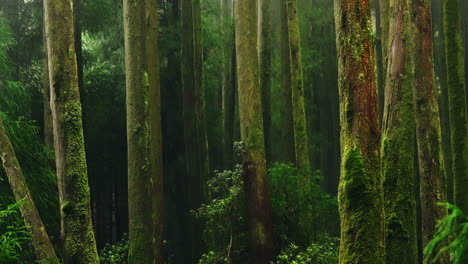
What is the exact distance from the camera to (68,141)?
30.5 feet

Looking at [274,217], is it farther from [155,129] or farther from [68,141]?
[68,141]

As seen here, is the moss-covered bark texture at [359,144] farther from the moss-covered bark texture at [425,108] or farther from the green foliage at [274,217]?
the green foliage at [274,217]

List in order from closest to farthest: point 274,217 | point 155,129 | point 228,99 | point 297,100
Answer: point 274,217
point 155,129
point 297,100
point 228,99

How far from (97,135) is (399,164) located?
46.9ft

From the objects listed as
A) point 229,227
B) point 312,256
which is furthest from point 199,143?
point 312,256

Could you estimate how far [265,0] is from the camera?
67.6 ft

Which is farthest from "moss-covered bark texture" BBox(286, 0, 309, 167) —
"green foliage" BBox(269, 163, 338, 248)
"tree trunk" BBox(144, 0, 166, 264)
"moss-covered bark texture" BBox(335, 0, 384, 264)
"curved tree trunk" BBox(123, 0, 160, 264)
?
"moss-covered bark texture" BBox(335, 0, 384, 264)

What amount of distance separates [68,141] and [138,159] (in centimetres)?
212

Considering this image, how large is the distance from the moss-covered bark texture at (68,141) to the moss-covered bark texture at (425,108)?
5.67 meters

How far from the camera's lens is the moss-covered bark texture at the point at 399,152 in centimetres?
941

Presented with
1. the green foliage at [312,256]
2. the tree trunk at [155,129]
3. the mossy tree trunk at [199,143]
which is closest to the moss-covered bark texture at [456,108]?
the green foliage at [312,256]

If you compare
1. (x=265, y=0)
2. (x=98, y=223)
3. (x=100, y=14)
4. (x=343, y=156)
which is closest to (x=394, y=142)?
(x=343, y=156)

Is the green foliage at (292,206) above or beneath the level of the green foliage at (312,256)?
above

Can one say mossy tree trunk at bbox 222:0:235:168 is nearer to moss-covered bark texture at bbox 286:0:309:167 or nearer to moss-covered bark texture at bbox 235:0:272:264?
moss-covered bark texture at bbox 286:0:309:167
